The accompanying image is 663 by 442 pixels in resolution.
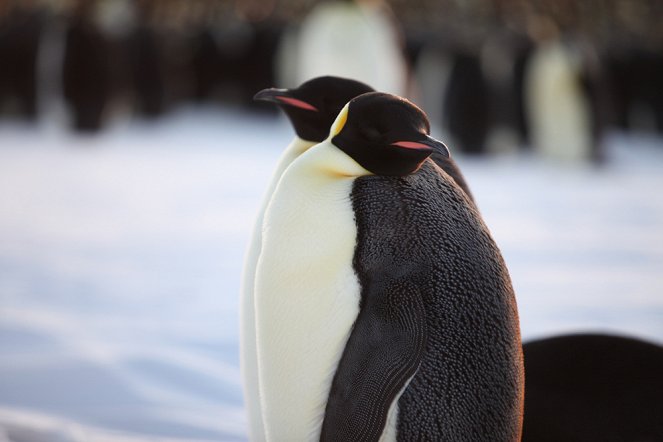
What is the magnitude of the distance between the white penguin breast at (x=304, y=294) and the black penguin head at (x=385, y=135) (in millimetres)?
59

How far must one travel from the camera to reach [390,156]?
4.51 feet

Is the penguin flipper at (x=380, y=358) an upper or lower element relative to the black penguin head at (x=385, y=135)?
lower

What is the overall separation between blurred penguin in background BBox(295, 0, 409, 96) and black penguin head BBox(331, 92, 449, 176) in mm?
4368

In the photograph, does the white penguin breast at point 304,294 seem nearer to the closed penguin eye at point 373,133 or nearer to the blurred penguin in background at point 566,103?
the closed penguin eye at point 373,133

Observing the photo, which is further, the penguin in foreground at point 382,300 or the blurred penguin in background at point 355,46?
the blurred penguin in background at point 355,46

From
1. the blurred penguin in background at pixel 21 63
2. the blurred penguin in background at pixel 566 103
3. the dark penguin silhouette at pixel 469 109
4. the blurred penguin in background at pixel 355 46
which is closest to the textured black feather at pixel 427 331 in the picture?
the blurred penguin in background at pixel 355 46

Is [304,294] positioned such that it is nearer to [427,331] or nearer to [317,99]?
[427,331]

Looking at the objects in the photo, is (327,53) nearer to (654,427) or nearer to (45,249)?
(45,249)

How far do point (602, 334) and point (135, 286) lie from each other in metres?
1.93

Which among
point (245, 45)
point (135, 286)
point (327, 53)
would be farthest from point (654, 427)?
point (245, 45)

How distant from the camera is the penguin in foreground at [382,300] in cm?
132

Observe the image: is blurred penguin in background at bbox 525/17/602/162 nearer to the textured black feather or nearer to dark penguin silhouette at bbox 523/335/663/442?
dark penguin silhouette at bbox 523/335/663/442

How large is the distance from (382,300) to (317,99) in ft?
1.50

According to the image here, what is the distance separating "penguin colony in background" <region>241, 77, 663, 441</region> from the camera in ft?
4.33
